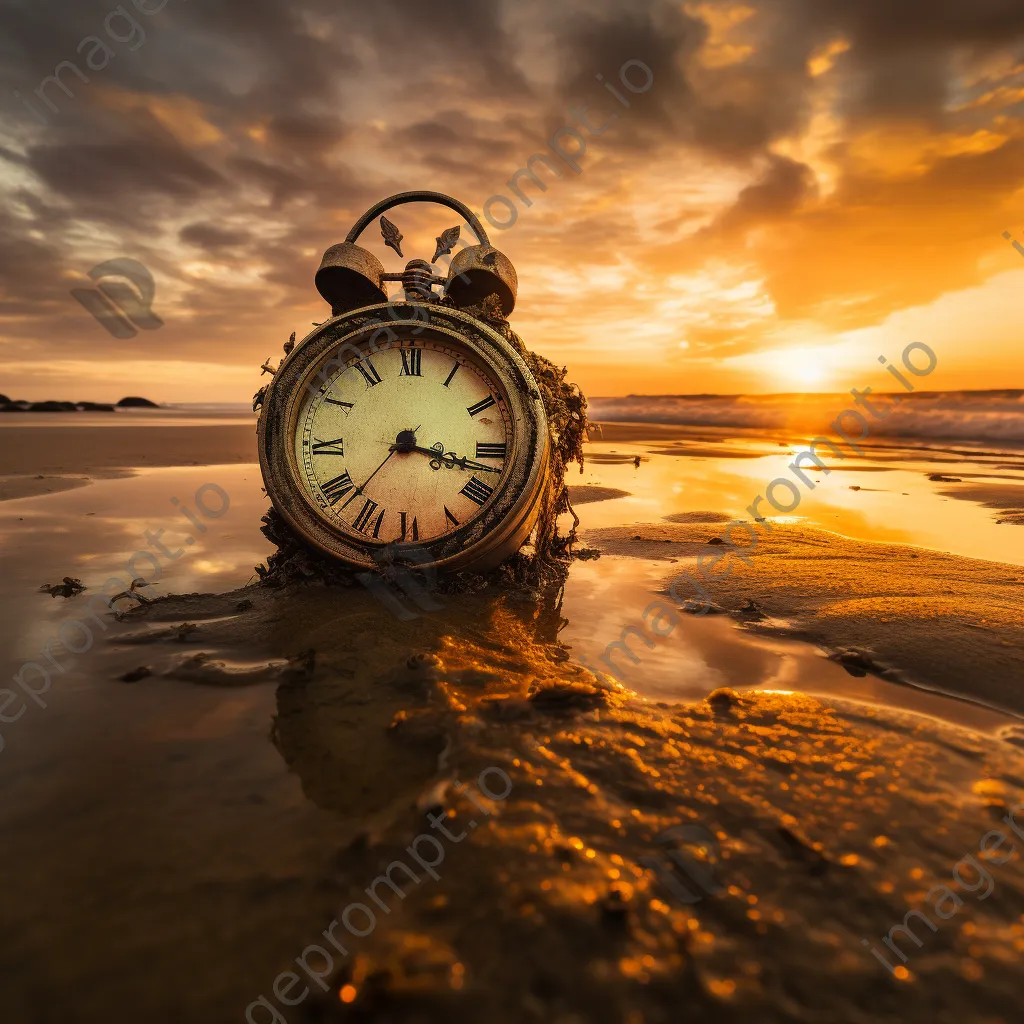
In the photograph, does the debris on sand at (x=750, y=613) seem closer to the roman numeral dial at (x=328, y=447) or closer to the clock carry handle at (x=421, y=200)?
the roman numeral dial at (x=328, y=447)

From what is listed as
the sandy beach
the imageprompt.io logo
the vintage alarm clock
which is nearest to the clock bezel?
the vintage alarm clock

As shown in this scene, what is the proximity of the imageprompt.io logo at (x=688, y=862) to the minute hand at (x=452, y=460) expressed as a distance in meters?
1.89

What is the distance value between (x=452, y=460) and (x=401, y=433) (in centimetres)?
29

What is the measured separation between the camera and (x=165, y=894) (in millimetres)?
1103

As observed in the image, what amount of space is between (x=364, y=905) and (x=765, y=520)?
554cm

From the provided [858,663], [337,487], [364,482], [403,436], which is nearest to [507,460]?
[403,436]

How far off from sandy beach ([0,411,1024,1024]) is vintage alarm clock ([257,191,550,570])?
1.13 ft

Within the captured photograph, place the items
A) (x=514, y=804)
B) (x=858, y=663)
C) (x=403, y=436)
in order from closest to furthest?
1. (x=514, y=804)
2. (x=858, y=663)
3. (x=403, y=436)

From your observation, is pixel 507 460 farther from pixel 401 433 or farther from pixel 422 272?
pixel 422 272

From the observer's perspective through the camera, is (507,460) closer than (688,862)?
No

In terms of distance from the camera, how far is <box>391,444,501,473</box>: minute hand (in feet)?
9.48

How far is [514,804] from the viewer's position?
1.35m

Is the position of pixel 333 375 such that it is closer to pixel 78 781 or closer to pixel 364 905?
pixel 78 781

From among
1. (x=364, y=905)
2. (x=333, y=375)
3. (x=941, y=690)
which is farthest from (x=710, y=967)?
(x=333, y=375)
